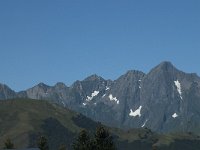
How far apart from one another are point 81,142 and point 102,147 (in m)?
14.6

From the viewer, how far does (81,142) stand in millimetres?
179000

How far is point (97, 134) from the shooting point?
16688 centimetres

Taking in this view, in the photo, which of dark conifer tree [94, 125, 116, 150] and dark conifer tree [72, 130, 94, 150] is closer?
dark conifer tree [94, 125, 116, 150]

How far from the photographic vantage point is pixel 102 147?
545ft

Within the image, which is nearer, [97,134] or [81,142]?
[97,134]

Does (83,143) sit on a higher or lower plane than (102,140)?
higher

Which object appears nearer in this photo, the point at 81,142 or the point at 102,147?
the point at 102,147

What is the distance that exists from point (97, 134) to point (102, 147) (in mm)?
4097

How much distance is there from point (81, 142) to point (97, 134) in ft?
44.9

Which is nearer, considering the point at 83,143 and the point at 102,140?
the point at 102,140

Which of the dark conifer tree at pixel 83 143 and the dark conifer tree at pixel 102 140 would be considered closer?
the dark conifer tree at pixel 102 140
